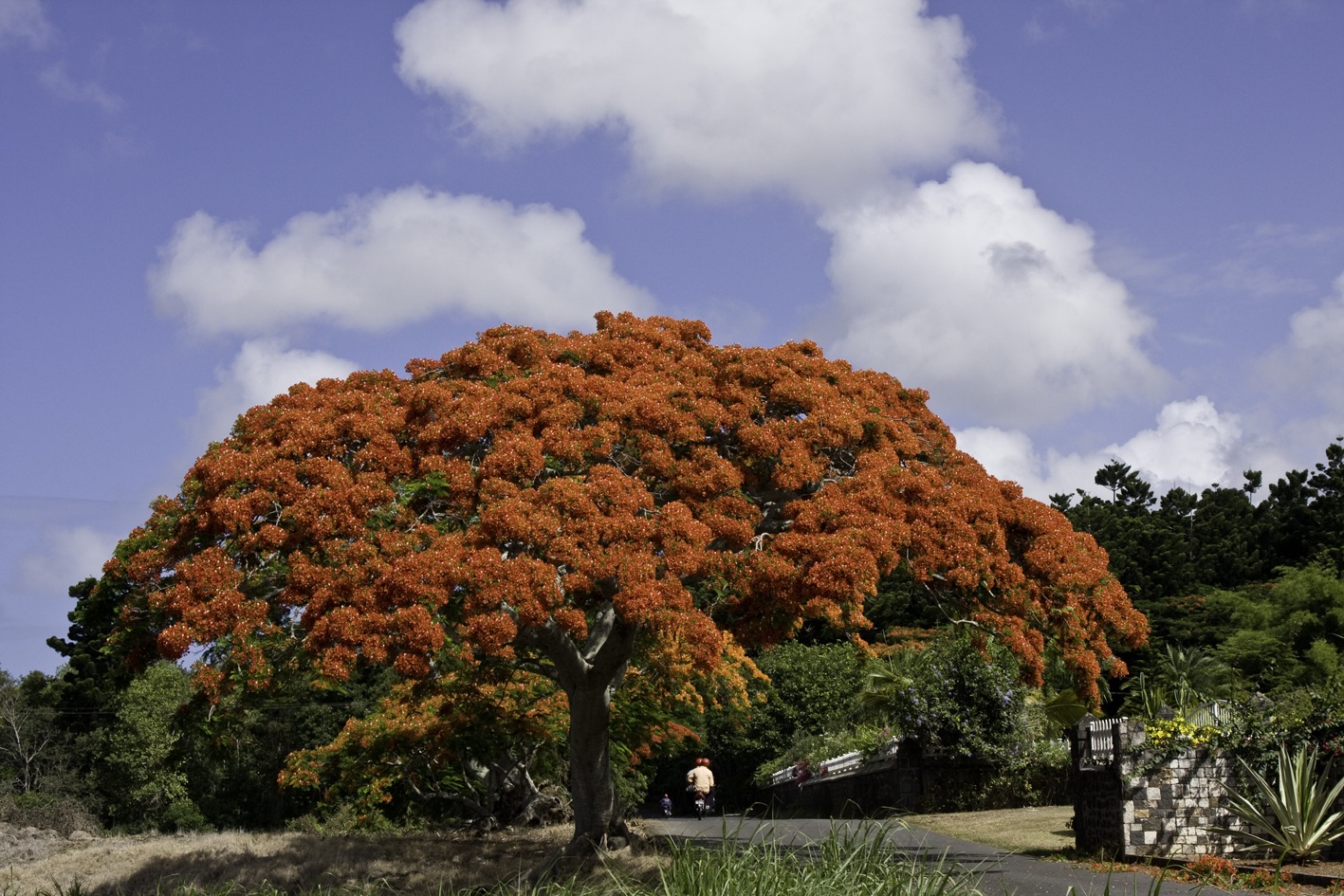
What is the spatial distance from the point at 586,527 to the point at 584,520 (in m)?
0.10

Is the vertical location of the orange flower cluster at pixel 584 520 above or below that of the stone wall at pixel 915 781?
above

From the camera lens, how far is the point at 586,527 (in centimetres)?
1215

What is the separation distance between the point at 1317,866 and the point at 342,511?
1099cm

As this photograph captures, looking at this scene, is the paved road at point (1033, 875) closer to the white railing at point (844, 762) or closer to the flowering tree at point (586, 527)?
the flowering tree at point (586, 527)

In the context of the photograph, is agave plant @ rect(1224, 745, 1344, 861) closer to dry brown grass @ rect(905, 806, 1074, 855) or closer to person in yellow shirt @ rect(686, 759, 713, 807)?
dry brown grass @ rect(905, 806, 1074, 855)

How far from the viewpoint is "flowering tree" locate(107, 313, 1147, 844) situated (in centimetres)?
1195

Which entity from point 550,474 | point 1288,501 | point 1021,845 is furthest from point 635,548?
point 1288,501

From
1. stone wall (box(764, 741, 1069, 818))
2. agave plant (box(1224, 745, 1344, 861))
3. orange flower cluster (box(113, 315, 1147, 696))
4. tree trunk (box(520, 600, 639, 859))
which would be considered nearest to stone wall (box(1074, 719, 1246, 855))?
agave plant (box(1224, 745, 1344, 861))

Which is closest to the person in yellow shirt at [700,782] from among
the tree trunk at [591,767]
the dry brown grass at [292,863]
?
the dry brown grass at [292,863]

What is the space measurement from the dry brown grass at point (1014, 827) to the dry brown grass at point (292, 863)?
5862 mm

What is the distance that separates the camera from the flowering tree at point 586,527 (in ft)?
39.2

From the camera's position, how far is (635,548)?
484 inches

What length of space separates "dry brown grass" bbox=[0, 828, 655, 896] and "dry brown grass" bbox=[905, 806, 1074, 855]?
5.86 m

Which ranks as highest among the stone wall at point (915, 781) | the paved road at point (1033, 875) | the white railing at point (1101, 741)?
the white railing at point (1101, 741)
